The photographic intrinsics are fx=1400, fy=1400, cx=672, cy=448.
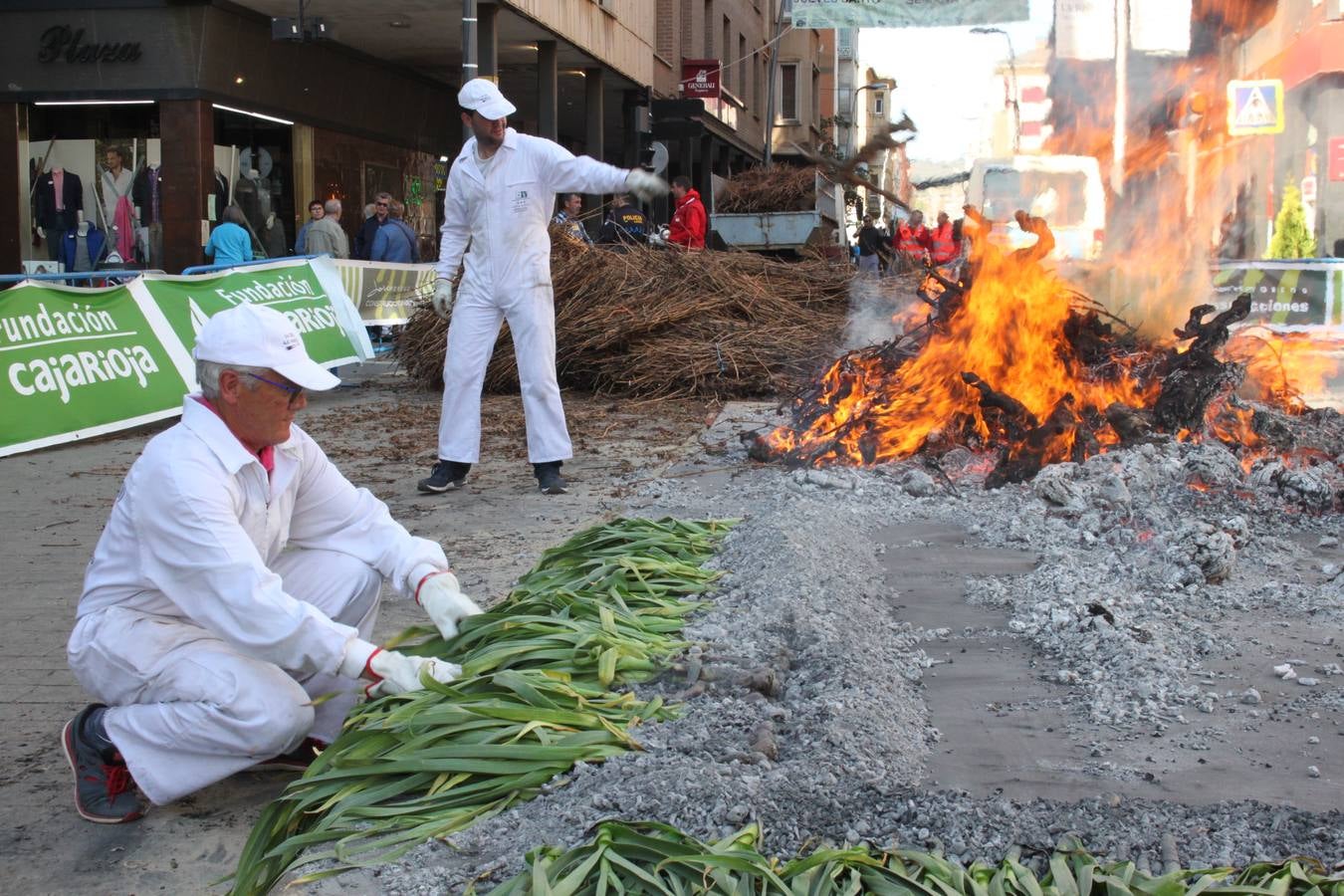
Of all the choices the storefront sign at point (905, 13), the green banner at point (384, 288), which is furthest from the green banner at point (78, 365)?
the storefront sign at point (905, 13)

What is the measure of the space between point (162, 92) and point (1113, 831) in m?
17.7

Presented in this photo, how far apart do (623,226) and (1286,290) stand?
7.32m

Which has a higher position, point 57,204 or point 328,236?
point 57,204

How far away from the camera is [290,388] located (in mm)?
3584

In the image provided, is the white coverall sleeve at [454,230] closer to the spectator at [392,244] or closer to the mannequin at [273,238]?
the spectator at [392,244]

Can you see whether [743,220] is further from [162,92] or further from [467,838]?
[467,838]

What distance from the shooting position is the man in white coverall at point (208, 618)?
3.43 meters

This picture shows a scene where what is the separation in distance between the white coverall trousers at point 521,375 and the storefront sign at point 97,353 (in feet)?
11.4

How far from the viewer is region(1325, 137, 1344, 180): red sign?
22.6 m

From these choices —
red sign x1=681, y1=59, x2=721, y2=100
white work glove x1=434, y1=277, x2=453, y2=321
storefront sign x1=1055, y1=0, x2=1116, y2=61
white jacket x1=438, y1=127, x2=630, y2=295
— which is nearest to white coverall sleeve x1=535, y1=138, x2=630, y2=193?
white jacket x1=438, y1=127, x2=630, y2=295

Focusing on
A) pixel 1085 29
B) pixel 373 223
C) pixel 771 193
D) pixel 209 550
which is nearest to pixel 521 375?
pixel 209 550

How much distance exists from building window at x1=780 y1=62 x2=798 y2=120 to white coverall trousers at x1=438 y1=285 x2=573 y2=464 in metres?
49.6

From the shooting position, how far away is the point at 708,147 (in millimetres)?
38969

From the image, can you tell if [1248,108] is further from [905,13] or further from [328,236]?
[905,13]
